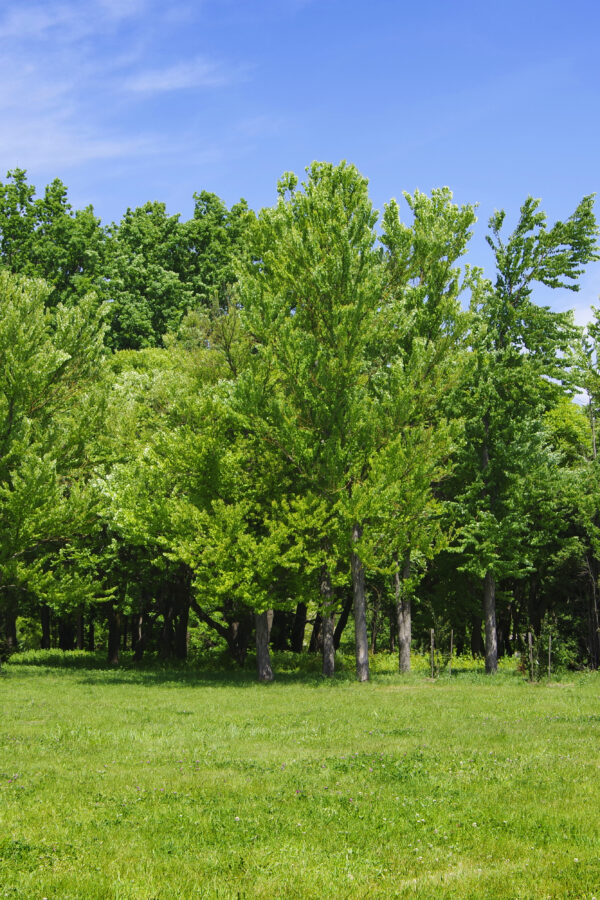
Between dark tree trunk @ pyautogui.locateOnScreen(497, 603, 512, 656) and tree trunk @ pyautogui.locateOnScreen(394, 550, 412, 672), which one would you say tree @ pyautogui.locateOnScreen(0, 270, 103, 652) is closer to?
tree trunk @ pyautogui.locateOnScreen(394, 550, 412, 672)

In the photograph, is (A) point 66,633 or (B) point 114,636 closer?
(B) point 114,636

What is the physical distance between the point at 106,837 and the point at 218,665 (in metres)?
27.0

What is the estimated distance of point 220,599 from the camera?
2486 cm

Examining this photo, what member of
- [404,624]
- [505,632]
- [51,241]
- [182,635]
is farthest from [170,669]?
[51,241]

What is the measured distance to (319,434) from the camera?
25.5m

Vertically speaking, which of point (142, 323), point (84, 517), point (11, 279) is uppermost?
point (142, 323)

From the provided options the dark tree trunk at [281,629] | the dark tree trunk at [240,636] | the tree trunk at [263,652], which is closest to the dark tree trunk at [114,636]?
the dark tree trunk at [240,636]

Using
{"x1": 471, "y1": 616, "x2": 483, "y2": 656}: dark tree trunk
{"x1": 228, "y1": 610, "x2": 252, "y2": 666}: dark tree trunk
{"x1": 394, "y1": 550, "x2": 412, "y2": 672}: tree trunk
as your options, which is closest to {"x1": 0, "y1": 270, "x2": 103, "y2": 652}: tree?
{"x1": 228, "y1": 610, "x2": 252, "y2": 666}: dark tree trunk

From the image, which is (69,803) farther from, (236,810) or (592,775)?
(592,775)

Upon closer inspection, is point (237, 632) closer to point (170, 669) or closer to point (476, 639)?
point (170, 669)

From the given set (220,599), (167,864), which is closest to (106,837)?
(167,864)

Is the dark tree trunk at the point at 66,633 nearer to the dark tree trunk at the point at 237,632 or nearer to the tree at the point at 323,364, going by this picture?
the dark tree trunk at the point at 237,632

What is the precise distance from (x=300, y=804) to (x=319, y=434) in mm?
17346

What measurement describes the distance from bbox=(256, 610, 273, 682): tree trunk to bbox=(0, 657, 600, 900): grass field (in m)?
9.35
